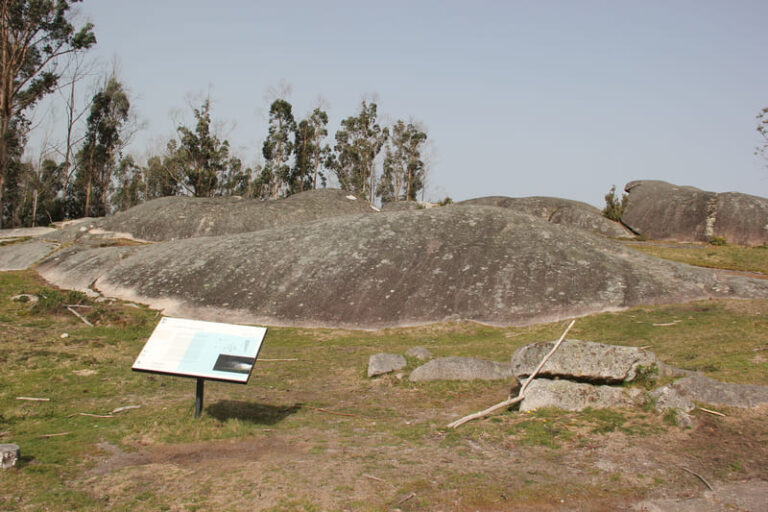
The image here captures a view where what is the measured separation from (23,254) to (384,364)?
22.8 metres

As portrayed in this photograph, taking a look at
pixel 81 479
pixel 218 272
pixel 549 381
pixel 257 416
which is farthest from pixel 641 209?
pixel 81 479

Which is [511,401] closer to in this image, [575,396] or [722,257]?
[575,396]

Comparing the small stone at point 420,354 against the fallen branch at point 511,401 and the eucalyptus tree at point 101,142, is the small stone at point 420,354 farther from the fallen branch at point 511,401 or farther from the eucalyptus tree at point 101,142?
the eucalyptus tree at point 101,142

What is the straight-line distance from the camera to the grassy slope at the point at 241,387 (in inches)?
317

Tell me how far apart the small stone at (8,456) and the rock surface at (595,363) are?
7.96m

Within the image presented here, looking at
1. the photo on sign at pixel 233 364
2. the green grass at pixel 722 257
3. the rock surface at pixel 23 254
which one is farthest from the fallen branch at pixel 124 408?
the green grass at pixel 722 257

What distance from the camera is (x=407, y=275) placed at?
64.6 ft

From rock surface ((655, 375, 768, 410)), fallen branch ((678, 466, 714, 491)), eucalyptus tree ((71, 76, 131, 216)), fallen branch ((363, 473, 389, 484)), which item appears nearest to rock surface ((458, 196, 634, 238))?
rock surface ((655, 375, 768, 410))

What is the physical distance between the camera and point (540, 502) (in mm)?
6406

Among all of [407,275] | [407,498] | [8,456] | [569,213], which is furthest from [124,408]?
[569,213]

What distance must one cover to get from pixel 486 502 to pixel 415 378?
243 inches

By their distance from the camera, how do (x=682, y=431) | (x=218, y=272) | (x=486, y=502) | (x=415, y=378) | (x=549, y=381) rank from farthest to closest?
(x=218, y=272) < (x=415, y=378) < (x=549, y=381) < (x=682, y=431) < (x=486, y=502)

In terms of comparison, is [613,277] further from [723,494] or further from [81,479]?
[81,479]

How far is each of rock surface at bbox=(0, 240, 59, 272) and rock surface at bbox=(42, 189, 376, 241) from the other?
2616mm
